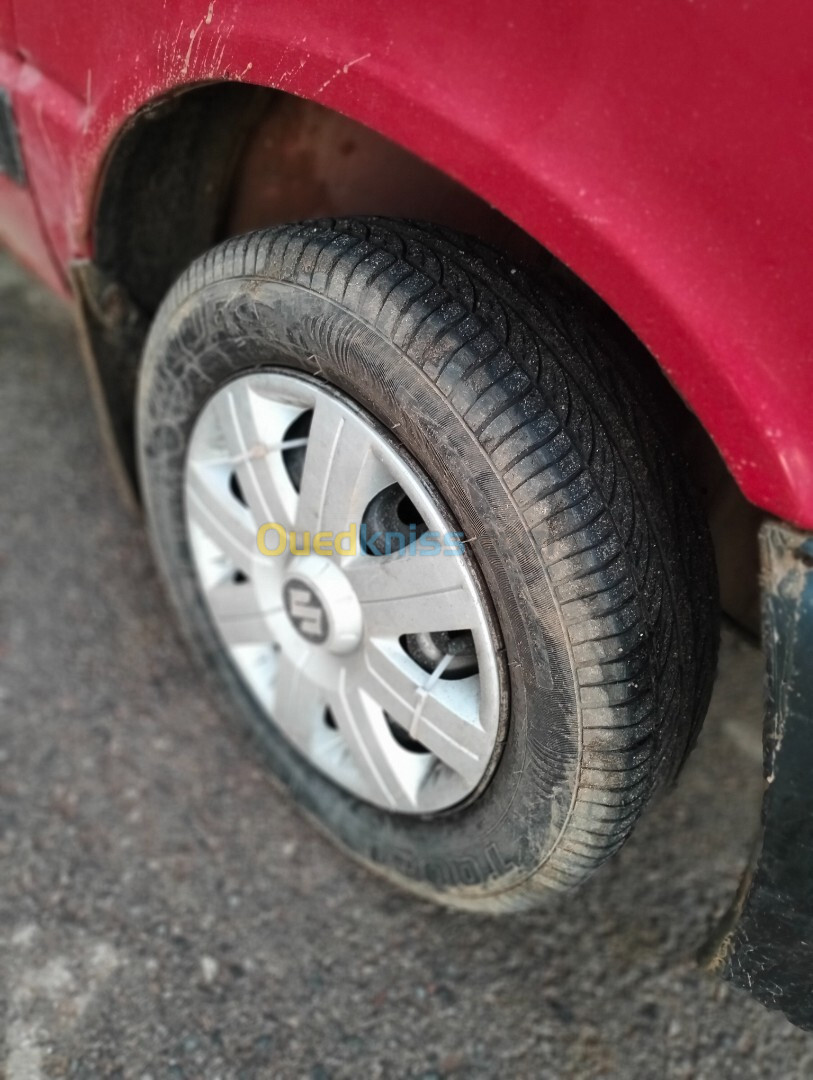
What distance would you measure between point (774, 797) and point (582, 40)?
877 mm

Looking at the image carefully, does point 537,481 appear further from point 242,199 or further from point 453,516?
point 242,199

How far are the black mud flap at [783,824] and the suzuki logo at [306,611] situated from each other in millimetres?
707

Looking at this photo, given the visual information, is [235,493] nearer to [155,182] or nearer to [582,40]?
[155,182]

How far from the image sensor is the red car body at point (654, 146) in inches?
36.4

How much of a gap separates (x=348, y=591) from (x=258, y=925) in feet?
2.28

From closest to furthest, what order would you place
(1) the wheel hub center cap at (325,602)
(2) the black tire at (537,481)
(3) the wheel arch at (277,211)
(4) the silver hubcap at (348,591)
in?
(3) the wheel arch at (277,211)
(2) the black tire at (537,481)
(4) the silver hubcap at (348,591)
(1) the wheel hub center cap at (325,602)

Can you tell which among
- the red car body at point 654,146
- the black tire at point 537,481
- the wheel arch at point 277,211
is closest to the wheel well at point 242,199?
the wheel arch at point 277,211

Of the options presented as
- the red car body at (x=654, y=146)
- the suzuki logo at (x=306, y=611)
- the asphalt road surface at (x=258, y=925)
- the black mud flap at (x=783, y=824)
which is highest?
the red car body at (x=654, y=146)

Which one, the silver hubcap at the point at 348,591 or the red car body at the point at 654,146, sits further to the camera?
the silver hubcap at the point at 348,591

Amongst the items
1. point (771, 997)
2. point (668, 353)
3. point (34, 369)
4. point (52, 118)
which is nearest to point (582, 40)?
point (668, 353)

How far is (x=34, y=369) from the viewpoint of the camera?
2.84 m

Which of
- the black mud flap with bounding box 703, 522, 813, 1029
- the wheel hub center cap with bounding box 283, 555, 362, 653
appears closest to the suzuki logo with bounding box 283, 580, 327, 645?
the wheel hub center cap with bounding box 283, 555, 362, 653

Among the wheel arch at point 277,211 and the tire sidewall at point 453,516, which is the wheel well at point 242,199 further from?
the tire sidewall at point 453,516

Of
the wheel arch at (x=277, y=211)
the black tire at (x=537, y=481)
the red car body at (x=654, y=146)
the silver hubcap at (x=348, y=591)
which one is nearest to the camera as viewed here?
the red car body at (x=654, y=146)
